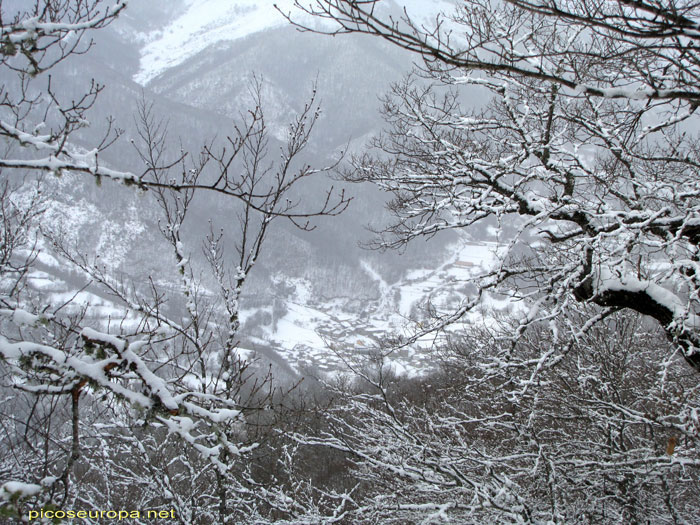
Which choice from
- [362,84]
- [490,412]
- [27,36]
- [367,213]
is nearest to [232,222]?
[367,213]

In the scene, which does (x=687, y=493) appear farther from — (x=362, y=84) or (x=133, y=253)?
(x=362, y=84)

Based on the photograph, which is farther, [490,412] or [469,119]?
[490,412]

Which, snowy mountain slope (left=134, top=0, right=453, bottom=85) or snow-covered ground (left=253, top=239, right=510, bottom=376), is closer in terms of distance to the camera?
snow-covered ground (left=253, top=239, right=510, bottom=376)

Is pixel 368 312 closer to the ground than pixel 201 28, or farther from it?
closer to the ground

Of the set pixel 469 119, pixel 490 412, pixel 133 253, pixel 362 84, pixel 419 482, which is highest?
pixel 362 84

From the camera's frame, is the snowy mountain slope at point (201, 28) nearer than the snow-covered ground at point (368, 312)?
No

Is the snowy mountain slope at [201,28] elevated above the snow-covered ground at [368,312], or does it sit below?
above

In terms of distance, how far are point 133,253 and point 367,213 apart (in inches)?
1866

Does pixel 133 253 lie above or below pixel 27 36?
above

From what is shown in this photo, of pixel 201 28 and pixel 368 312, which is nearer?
pixel 368 312

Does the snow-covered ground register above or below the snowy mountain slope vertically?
below

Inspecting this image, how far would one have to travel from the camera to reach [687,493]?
6.19m

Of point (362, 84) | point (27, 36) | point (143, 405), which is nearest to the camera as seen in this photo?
point (143, 405)

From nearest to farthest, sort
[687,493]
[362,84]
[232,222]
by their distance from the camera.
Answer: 1. [687,493]
2. [232,222]
3. [362,84]
